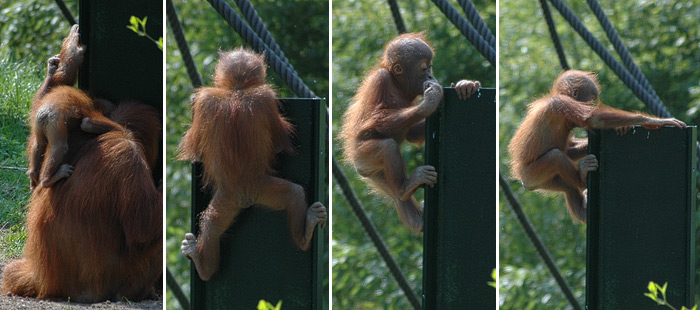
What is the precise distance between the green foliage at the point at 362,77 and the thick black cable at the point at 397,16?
0.11 feet

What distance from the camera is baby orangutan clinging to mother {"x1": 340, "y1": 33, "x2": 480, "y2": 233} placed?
312 cm

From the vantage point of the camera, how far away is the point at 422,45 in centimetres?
321

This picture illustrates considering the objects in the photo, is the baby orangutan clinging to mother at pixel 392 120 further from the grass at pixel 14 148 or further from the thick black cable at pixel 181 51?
the grass at pixel 14 148

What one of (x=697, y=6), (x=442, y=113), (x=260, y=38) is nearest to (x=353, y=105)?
(x=260, y=38)

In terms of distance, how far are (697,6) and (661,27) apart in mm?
520

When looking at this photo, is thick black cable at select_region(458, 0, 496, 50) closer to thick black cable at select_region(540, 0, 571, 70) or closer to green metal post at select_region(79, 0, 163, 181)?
thick black cable at select_region(540, 0, 571, 70)

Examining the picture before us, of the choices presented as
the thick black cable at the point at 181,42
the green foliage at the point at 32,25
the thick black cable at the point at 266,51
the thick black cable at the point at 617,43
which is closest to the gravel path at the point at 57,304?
the thick black cable at the point at 181,42

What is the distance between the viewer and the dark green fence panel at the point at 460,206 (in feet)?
8.48

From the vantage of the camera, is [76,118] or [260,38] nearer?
[260,38]

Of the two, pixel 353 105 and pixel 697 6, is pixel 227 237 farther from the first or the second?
pixel 697 6

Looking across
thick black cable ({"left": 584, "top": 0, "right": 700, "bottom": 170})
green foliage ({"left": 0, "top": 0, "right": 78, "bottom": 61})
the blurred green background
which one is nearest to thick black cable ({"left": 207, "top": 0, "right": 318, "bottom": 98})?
the blurred green background

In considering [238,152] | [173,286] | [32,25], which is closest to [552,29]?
[238,152]

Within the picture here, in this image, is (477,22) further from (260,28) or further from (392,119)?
(260,28)

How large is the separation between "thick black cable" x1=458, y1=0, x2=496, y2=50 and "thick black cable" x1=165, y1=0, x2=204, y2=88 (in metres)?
0.90
